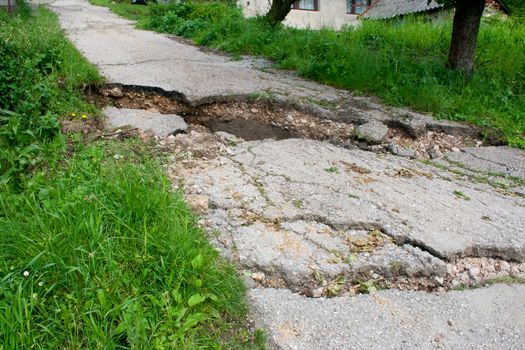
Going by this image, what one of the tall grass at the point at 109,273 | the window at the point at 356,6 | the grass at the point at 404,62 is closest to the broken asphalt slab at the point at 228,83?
the grass at the point at 404,62

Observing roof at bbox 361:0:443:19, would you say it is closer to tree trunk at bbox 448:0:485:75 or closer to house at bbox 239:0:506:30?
house at bbox 239:0:506:30

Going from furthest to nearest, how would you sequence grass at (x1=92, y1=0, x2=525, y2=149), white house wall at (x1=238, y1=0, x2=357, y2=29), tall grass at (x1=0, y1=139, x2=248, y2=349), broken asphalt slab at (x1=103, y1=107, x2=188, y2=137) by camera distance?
white house wall at (x1=238, y1=0, x2=357, y2=29) → grass at (x1=92, y1=0, x2=525, y2=149) → broken asphalt slab at (x1=103, y1=107, x2=188, y2=137) → tall grass at (x1=0, y1=139, x2=248, y2=349)

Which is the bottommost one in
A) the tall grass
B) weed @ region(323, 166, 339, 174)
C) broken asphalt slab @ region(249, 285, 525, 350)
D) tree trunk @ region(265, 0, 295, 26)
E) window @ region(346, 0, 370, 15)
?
broken asphalt slab @ region(249, 285, 525, 350)

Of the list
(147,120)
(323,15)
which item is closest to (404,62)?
(147,120)

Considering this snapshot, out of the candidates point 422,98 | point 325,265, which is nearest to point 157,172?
point 325,265

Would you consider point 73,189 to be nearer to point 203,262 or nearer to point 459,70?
point 203,262

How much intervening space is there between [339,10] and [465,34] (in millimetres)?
15685

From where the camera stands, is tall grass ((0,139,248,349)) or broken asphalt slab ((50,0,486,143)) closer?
tall grass ((0,139,248,349))

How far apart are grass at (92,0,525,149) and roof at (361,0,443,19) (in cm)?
840

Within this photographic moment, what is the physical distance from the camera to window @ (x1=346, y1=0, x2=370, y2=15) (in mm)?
21359

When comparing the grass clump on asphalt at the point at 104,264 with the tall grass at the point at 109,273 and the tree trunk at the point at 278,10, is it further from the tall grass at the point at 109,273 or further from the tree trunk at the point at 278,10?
the tree trunk at the point at 278,10

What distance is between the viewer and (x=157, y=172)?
2857mm

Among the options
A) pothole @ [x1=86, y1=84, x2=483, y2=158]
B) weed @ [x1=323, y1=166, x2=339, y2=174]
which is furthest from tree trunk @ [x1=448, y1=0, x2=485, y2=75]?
weed @ [x1=323, y1=166, x2=339, y2=174]

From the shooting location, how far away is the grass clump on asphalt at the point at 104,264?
5.72 ft
